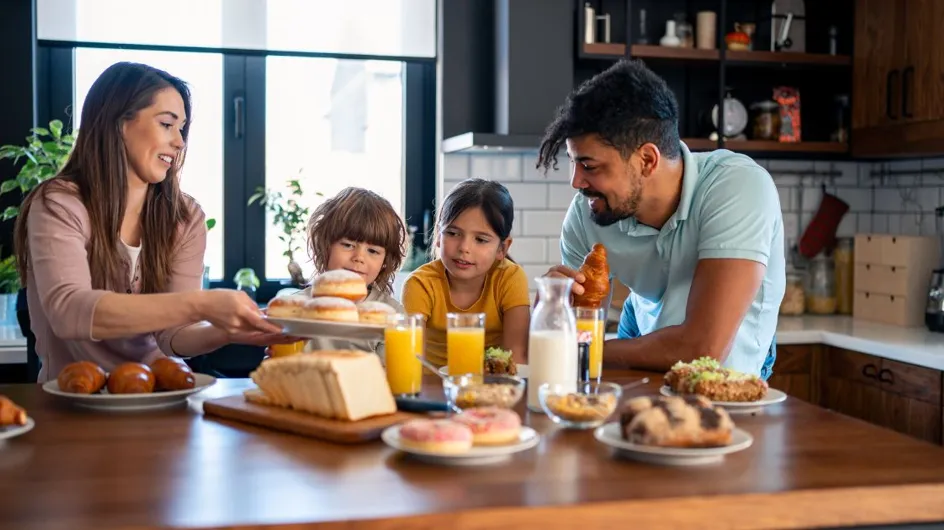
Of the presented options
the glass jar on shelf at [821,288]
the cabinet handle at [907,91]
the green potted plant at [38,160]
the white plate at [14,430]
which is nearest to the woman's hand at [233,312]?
the white plate at [14,430]

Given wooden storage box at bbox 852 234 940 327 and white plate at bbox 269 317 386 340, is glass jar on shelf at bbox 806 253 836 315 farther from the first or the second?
white plate at bbox 269 317 386 340

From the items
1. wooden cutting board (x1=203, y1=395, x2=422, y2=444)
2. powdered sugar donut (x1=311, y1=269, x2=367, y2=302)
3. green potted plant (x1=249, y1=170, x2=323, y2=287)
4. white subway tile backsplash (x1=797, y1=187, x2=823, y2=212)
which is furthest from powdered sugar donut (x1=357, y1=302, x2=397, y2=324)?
white subway tile backsplash (x1=797, y1=187, x2=823, y2=212)

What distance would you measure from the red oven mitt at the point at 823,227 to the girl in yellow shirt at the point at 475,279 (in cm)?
237

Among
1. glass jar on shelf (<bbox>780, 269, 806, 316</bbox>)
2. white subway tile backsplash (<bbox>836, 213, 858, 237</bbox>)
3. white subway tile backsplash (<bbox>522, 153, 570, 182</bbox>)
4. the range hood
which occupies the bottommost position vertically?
glass jar on shelf (<bbox>780, 269, 806, 316</bbox>)

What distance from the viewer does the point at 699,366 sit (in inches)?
78.4

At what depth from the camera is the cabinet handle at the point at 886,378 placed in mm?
3668

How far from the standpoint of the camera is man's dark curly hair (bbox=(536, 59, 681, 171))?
249cm

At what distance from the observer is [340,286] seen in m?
2.09

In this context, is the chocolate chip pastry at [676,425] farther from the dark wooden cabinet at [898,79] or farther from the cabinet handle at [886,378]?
the dark wooden cabinet at [898,79]

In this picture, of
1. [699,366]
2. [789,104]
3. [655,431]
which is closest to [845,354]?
[789,104]

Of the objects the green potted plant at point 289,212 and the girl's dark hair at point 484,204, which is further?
the green potted plant at point 289,212

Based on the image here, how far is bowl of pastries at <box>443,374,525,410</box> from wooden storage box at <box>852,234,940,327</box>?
294 centimetres

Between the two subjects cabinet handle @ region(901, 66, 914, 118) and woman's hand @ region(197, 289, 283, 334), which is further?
cabinet handle @ region(901, 66, 914, 118)

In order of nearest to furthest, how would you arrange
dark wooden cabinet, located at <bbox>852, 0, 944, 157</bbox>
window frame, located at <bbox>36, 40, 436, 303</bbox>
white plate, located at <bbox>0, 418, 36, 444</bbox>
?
white plate, located at <bbox>0, 418, 36, 444</bbox>
dark wooden cabinet, located at <bbox>852, 0, 944, 157</bbox>
window frame, located at <bbox>36, 40, 436, 303</bbox>
